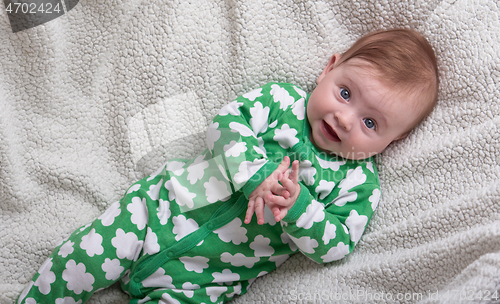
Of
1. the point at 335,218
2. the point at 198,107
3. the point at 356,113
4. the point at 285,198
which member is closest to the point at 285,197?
the point at 285,198

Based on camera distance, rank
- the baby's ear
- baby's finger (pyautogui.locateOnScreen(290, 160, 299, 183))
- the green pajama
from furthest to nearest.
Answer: the baby's ear, the green pajama, baby's finger (pyautogui.locateOnScreen(290, 160, 299, 183))

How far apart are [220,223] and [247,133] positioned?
251mm

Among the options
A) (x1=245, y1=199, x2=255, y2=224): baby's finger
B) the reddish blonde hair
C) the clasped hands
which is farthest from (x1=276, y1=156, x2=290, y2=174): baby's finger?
the reddish blonde hair

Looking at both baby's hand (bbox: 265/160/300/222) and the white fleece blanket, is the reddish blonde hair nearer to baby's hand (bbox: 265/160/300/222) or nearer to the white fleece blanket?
the white fleece blanket

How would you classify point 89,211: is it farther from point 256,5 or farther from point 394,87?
point 394,87

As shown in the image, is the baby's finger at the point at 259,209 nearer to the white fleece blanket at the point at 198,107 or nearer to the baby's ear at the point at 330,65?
the white fleece blanket at the point at 198,107

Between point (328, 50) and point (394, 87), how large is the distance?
287 mm

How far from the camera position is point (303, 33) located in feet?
3.95

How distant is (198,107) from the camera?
3.96ft

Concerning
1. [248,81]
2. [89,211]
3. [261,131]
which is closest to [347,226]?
[261,131]

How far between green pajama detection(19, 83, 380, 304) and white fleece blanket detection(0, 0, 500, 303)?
9 centimetres

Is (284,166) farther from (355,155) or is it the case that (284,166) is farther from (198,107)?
(198,107)

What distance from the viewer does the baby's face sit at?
3.27 ft

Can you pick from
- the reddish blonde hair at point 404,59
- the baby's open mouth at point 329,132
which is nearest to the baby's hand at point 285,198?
the baby's open mouth at point 329,132
